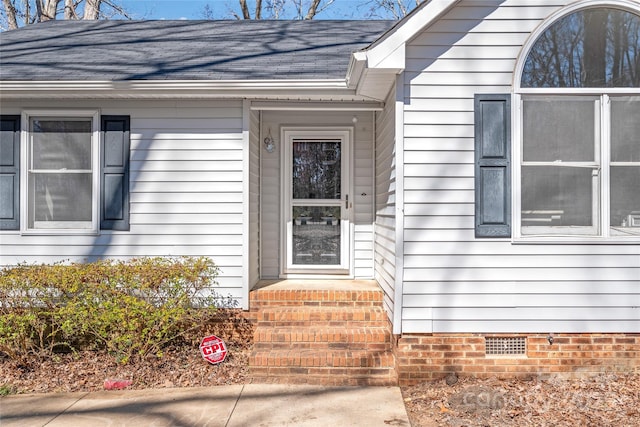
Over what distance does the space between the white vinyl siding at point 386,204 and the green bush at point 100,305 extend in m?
2.04

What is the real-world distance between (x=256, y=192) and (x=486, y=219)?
113 inches

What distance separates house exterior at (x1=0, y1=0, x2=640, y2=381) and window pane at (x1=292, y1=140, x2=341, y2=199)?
0.02 m

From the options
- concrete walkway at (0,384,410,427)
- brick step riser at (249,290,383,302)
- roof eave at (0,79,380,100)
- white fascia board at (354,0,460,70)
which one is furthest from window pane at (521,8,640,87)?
concrete walkway at (0,384,410,427)

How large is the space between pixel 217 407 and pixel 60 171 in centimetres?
337

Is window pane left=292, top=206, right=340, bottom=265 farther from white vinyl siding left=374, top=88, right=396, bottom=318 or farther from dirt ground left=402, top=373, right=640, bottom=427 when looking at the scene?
dirt ground left=402, top=373, right=640, bottom=427

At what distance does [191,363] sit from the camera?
474cm

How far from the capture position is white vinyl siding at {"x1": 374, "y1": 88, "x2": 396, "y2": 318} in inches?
179

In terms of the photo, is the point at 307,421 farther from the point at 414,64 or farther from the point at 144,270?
the point at 414,64

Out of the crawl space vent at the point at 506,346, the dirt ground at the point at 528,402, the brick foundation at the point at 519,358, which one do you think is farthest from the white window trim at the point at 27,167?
the crawl space vent at the point at 506,346

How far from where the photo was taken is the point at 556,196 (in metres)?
4.32

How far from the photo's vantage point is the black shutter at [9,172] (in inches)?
204

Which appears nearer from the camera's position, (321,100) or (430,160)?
(430,160)

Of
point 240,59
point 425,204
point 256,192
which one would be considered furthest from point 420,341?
point 240,59

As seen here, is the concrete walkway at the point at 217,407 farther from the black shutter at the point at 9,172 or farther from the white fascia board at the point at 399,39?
the white fascia board at the point at 399,39
